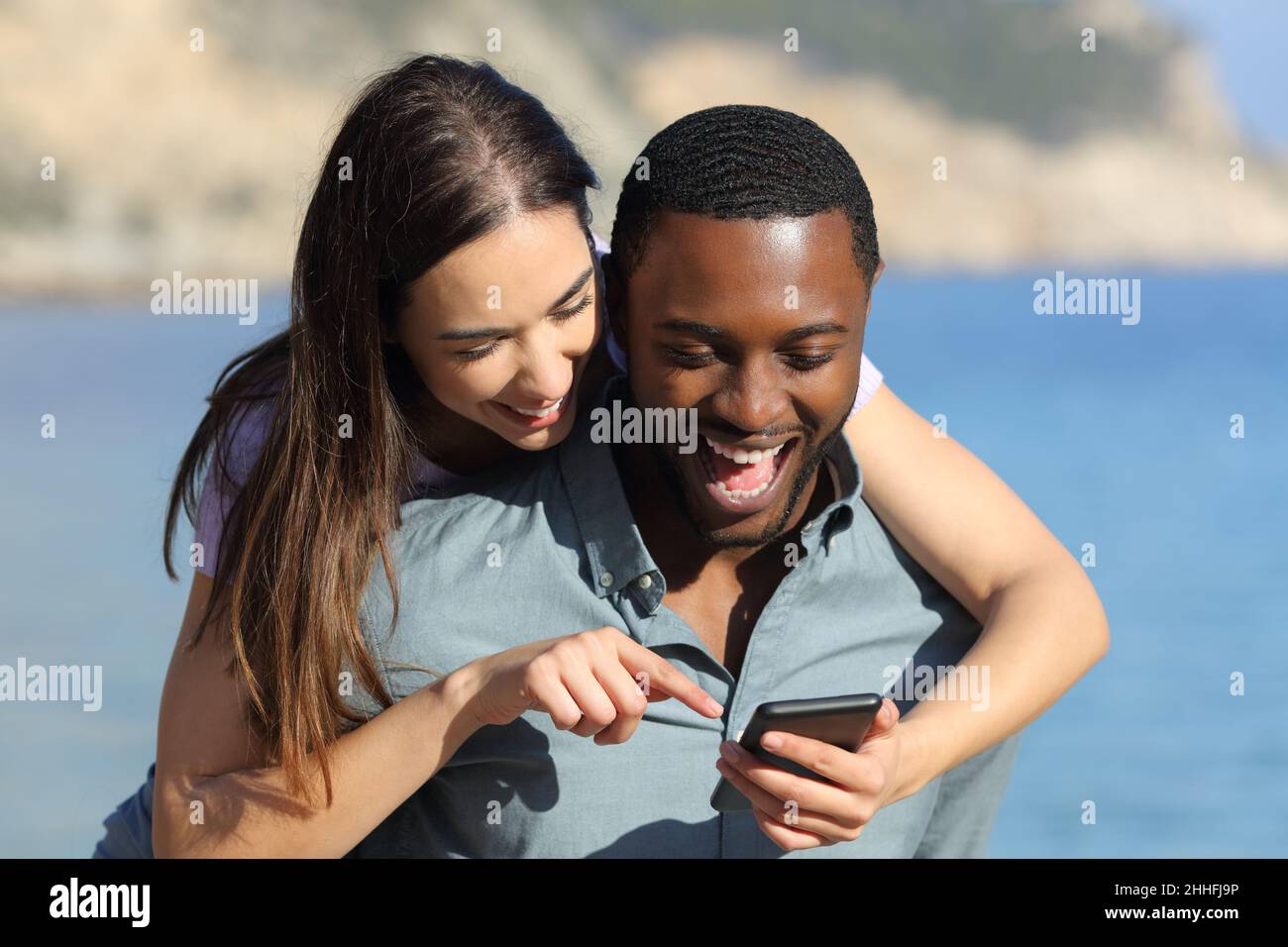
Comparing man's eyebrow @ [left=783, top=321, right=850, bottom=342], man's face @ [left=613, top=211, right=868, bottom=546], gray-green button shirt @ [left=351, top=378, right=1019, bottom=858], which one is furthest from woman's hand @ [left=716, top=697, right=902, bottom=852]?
man's eyebrow @ [left=783, top=321, right=850, bottom=342]

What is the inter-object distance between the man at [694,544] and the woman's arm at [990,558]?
0.32 ft

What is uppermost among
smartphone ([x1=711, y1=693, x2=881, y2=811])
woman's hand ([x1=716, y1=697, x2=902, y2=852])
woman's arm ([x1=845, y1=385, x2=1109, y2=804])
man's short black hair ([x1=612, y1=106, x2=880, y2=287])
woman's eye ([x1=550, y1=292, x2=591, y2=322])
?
man's short black hair ([x1=612, y1=106, x2=880, y2=287])


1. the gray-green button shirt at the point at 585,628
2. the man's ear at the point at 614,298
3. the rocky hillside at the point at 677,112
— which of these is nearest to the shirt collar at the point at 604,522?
the gray-green button shirt at the point at 585,628

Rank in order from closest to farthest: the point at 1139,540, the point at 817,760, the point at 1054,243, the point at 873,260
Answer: the point at 817,760, the point at 873,260, the point at 1139,540, the point at 1054,243

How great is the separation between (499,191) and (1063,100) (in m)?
53.2

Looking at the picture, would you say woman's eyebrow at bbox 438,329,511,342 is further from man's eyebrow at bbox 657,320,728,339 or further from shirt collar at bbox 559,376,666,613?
Answer: man's eyebrow at bbox 657,320,728,339

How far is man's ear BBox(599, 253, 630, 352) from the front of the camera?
3062mm

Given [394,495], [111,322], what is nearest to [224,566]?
[394,495]

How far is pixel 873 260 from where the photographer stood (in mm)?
2990

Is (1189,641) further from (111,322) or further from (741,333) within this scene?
(111,322)

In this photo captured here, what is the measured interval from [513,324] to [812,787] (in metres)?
1.06

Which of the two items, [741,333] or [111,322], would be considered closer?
[741,333]

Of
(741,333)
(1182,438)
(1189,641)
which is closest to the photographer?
(741,333)

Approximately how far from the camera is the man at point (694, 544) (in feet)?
9.24
